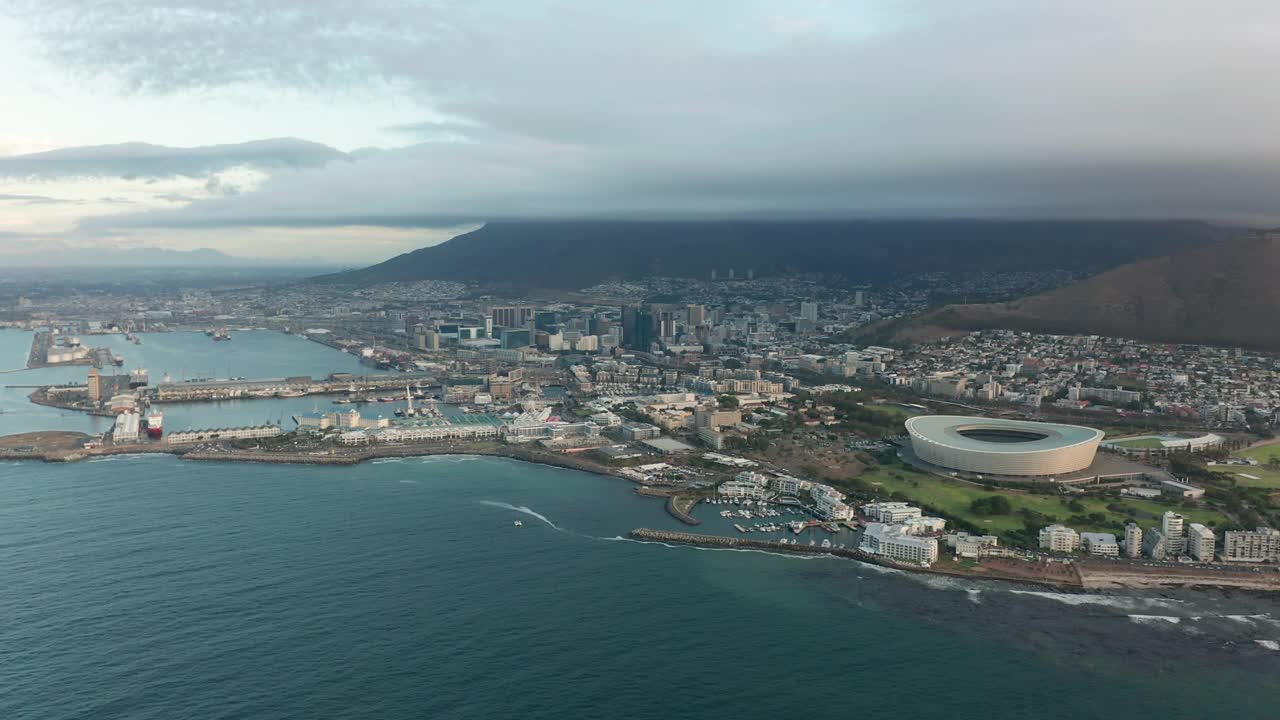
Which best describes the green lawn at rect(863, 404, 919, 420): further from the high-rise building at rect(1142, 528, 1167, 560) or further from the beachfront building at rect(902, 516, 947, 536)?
the high-rise building at rect(1142, 528, 1167, 560)

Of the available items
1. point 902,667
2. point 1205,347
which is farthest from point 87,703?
point 1205,347

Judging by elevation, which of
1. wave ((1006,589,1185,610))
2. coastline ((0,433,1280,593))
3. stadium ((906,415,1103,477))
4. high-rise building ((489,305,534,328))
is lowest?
wave ((1006,589,1185,610))

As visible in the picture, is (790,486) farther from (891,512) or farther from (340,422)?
(340,422)

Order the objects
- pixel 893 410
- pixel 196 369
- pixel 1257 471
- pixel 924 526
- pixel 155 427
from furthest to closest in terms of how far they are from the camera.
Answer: pixel 196 369 < pixel 893 410 < pixel 155 427 < pixel 1257 471 < pixel 924 526

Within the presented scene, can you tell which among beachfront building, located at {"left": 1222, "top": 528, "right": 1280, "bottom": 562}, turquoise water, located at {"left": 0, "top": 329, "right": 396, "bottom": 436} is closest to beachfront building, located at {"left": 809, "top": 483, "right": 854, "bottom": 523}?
beachfront building, located at {"left": 1222, "top": 528, "right": 1280, "bottom": 562}

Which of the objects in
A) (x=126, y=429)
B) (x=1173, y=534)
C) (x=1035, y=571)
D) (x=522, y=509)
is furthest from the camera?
(x=126, y=429)

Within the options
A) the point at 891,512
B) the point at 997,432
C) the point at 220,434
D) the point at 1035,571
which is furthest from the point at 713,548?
the point at 220,434

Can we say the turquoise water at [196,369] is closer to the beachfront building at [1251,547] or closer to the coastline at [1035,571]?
the coastline at [1035,571]
